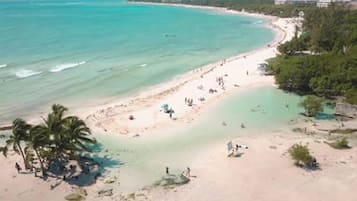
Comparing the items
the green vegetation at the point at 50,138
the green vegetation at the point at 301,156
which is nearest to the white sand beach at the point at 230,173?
the green vegetation at the point at 301,156

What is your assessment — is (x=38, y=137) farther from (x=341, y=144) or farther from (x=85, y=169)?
(x=341, y=144)

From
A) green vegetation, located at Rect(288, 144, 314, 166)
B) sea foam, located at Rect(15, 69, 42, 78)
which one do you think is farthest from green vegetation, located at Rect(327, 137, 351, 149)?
sea foam, located at Rect(15, 69, 42, 78)

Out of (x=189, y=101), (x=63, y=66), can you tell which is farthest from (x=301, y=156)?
(x=63, y=66)

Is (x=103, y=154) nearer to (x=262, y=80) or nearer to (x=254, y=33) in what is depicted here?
(x=262, y=80)

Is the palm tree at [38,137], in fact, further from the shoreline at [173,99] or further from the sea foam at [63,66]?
the sea foam at [63,66]

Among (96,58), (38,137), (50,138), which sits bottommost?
(50,138)

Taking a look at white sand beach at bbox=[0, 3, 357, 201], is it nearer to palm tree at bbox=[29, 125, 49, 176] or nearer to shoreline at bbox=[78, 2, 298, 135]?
shoreline at bbox=[78, 2, 298, 135]

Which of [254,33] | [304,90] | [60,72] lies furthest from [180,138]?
[254,33]
